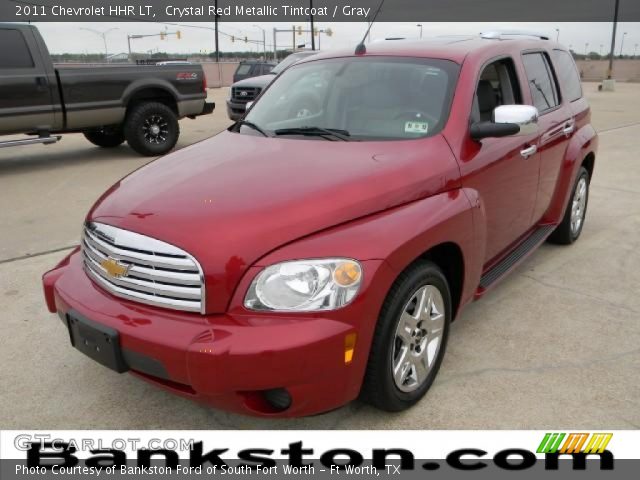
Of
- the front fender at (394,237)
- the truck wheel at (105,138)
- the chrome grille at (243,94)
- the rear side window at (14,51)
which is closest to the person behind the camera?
the front fender at (394,237)

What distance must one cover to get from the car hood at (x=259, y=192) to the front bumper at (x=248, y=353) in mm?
155

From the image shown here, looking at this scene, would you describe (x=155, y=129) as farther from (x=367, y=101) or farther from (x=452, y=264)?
(x=452, y=264)

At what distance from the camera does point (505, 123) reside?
3.02m

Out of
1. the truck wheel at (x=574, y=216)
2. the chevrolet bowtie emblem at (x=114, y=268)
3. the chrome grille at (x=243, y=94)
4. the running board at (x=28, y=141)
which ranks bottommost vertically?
the truck wheel at (x=574, y=216)

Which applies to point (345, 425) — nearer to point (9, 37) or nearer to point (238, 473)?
point (238, 473)

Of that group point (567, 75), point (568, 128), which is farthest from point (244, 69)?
point (568, 128)

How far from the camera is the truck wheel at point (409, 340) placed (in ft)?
7.77

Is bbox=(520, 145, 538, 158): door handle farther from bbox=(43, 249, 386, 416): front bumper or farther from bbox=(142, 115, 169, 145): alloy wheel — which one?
bbox=(142, 115, 169, 145): alloy wheel

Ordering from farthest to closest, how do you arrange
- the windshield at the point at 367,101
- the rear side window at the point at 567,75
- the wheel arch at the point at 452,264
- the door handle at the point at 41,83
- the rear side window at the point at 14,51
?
the door handle at the point at 41,83, the rear side window at the point at 14,51, the rear side window at the point at 567,75, the windshield at the point at 367,101, the wheel arch at the point at 452,264

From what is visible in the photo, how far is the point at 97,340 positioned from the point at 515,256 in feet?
8.74

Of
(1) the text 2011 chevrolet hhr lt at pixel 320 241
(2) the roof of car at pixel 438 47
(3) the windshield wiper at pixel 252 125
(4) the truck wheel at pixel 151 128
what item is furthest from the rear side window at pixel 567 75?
(4) the truck wheel at pixel 151 128

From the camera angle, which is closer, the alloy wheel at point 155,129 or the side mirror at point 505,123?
the side mirror at point 505,123

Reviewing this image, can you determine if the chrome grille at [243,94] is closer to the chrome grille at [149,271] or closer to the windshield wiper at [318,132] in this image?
the windshield wiper at [318,132]

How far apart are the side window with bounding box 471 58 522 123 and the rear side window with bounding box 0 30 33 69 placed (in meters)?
7.02
